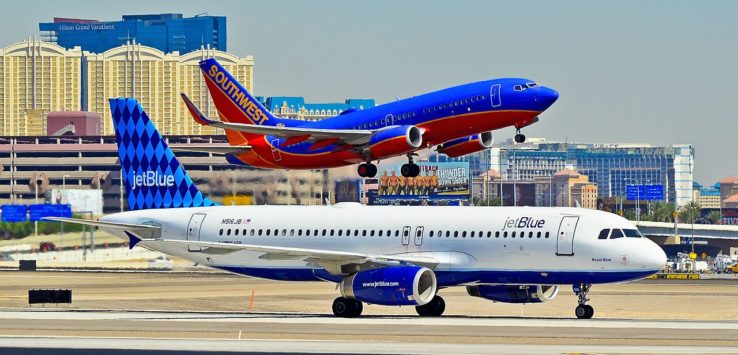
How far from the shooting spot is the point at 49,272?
102938 mm

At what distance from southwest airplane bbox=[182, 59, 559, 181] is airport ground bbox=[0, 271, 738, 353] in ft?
21.0

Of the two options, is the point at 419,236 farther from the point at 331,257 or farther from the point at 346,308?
the point at 346,308

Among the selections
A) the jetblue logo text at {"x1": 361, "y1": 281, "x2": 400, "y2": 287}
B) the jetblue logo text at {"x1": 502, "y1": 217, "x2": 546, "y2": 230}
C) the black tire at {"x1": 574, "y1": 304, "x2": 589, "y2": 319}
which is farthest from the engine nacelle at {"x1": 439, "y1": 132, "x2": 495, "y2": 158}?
the black tire at {"x1": 574, "y1": 304, "x2": 589, "y2": 319}

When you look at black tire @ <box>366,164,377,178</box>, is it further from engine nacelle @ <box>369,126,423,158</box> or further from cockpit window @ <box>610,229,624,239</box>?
cockpit window @ <box>610,229,624,239</box>

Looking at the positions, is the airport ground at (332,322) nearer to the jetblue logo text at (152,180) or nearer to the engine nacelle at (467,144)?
the jetblue logo text at (152,180)

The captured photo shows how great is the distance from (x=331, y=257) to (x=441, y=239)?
426 cm

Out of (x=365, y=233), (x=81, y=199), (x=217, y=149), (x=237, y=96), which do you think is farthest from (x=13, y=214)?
(x=365, y=233)

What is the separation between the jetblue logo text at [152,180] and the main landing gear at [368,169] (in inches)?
327

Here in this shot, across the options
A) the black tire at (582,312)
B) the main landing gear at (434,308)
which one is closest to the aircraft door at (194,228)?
the main landing gear at (434,308)

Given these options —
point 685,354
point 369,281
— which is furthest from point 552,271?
point 685,354

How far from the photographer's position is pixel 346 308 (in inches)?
2343

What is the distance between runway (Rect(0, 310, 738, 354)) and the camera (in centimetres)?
A: 4244

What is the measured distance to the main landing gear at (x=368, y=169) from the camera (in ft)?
221

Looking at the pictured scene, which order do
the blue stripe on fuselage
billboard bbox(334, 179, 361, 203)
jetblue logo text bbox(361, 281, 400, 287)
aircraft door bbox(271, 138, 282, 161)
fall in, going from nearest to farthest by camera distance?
the blue stripe on fuselage, jetblue logo text bbox(361, 281, 400, 287), aircraft door bbox(271, 138, 282, 161), billboard bbox(334, 179, 361, 203)
